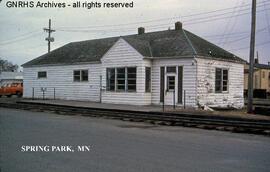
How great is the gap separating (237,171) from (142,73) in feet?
64.8

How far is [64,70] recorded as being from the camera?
3497 cm

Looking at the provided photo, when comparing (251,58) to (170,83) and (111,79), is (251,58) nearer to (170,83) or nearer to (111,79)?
(170,83)

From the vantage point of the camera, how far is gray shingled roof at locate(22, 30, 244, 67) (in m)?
27.4

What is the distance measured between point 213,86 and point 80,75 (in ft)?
37.8

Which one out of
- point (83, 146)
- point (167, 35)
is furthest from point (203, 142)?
point (167, 35)

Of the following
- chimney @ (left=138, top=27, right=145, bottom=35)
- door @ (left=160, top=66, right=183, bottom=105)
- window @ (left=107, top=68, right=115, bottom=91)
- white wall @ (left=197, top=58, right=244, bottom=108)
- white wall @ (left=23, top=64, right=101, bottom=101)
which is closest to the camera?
white wall @ (left=197, top=58, right=244, bottom=108)

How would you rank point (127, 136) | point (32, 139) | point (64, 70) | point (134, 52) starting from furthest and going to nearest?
point (64, 70) → point (134, 52) → point (127, 136) → point (32, 139)

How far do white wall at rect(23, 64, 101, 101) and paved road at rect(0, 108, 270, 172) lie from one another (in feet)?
60.1

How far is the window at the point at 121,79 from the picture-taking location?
28.0 meters

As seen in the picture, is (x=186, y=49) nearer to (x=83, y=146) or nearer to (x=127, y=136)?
(x=127, y=136)

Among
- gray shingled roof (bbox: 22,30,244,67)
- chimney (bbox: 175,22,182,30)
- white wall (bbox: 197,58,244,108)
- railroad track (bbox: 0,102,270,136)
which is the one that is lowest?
railroad track (bbox: 0,102,270,136)

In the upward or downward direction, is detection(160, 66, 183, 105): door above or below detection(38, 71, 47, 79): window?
below

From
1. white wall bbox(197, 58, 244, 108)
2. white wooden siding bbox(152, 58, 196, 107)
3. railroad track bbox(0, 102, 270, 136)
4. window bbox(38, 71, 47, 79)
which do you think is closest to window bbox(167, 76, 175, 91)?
white wooden siding bbox(152, 58, 196, 107)

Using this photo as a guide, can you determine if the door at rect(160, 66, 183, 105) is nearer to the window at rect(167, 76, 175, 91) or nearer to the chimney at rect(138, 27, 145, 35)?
the window at rect(167, 76, 175, 91)
